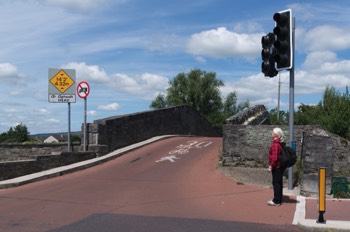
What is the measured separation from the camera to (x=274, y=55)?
11.4 m

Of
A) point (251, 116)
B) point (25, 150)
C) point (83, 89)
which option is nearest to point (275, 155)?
point (83, 89)

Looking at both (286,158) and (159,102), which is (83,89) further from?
(159,102)

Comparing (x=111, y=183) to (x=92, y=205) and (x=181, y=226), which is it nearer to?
Result: (x=92, y=205)

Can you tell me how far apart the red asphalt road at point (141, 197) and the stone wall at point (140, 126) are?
7.27ft

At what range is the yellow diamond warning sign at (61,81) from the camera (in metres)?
16.8

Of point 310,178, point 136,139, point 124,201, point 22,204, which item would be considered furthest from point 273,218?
point 136,139

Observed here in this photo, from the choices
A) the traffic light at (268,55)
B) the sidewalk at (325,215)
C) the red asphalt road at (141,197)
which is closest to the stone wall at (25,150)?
the red asphalt road at (141,197)

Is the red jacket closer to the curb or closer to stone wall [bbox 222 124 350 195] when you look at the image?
the curb

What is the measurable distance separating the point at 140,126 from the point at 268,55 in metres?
11.2

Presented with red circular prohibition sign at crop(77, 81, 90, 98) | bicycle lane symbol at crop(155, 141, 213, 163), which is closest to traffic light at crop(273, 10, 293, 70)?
bicycle lane symbol at crop(155, 141, 213, 163)

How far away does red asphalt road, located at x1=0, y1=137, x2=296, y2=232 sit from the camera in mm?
8812

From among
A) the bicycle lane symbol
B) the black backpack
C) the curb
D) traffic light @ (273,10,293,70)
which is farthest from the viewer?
the bicycle lane symbol

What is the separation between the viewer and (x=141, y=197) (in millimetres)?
10695

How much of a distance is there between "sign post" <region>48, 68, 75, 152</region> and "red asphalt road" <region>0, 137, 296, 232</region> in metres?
2.87
